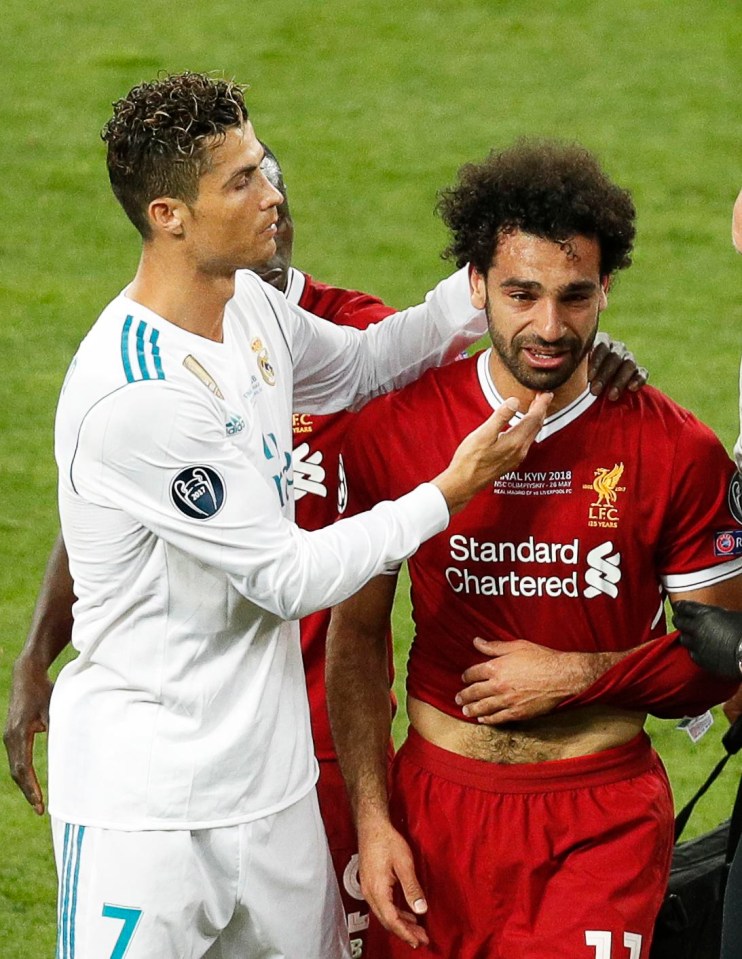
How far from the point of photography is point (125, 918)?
3.53 metres

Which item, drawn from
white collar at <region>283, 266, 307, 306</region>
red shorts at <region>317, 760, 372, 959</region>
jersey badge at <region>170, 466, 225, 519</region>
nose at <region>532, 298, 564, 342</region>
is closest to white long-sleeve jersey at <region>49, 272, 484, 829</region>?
jersey badge at <region>170, 466, 225, 519</region>

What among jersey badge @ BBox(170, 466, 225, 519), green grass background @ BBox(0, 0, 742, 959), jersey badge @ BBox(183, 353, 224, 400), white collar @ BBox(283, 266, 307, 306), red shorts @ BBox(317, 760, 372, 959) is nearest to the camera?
jersey badge @ BBox(170, 466, 225, 519)

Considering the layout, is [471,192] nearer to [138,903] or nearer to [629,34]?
[138,903]

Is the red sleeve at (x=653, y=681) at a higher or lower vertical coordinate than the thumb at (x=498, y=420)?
lower

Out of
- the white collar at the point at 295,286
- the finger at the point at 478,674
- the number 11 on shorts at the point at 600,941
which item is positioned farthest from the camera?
the white collar at the point at 295,286

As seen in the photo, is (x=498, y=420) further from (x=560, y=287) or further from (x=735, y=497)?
(x=735, y=497)

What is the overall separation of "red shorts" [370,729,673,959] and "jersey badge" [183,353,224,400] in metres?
0.94

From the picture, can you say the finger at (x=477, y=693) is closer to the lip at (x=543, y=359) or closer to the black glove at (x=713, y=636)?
the black glove at (x=713, y=636)

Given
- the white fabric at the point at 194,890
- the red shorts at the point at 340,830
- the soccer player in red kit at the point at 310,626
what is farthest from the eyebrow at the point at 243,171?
the red shorts at the point at 340,830

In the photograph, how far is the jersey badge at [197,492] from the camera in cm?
Answer: 337

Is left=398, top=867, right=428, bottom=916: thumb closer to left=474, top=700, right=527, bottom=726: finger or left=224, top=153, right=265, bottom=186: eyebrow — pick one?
left=474, top=700, right=527, bottom=726: finger

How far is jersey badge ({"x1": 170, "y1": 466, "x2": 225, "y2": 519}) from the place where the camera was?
3367mm

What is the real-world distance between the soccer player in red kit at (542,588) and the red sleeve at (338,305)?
0.72 metres

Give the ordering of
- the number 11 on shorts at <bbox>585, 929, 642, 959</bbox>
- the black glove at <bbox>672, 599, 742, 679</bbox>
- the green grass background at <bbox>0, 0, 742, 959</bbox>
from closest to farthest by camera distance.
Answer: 1. the black glove at <bbox>672, 599, 742, 679</bbox>
2. the number 11 on shorts at <bbox>585, 929, 642, 959</bbox>
3. the green grass background at <bbox>0, 0, 742, 959</bbox>
